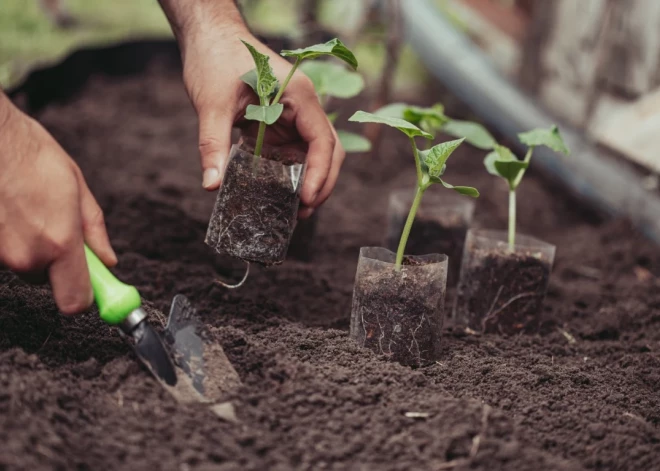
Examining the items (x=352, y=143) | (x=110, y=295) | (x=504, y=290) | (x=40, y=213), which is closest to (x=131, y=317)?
(x=110, y=295)

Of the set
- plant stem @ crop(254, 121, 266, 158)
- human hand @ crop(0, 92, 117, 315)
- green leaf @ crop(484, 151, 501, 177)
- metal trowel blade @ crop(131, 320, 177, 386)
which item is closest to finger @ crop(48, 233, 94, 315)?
human hand @ crop(0, 92, 117, 315)

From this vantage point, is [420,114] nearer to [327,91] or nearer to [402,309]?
[327,91]

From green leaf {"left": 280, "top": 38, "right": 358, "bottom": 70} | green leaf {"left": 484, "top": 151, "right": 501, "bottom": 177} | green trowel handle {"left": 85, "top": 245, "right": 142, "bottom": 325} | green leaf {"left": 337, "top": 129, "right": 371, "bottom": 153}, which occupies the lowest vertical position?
green trowel handle {"left": 85, "top": 245, "right": 142, "bottom": 325}

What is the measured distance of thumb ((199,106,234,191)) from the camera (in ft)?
5.92

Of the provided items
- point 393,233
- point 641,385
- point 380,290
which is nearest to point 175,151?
point 393,233

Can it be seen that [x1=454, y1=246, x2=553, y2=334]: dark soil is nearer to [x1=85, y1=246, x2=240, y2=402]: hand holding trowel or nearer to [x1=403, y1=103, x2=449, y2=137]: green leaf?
[x1=403, y1=103, x2=449, y2=137]: green leaf

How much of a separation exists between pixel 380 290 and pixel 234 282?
69 centimetres

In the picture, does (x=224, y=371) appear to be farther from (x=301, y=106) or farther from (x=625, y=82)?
(x=625, y=82)

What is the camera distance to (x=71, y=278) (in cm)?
139

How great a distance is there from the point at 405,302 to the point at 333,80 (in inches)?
37.4

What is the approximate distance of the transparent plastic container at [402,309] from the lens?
1.69 meters

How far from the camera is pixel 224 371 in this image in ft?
4.91

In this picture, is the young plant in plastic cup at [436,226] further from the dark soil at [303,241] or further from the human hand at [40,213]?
the human hand at [40,213]

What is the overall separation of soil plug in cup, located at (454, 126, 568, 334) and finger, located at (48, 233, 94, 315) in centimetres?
106
